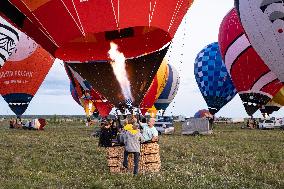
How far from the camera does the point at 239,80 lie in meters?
30.1

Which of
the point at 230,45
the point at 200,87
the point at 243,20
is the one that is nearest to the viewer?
the point at 243,20

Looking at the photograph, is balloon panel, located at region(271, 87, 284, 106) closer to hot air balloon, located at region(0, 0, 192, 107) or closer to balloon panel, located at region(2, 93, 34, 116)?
balloon panel, located at region(2, 93, 34, 116)

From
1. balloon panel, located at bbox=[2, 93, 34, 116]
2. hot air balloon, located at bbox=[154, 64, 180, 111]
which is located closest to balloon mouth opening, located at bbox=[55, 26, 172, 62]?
balloon panel, located at bbox=[2, 93, 34, 116]

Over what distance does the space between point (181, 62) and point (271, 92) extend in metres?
19.4

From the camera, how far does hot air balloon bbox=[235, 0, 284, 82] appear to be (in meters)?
20.6

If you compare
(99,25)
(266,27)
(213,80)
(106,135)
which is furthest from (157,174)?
(213,80)

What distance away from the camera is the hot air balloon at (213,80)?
3628 centimetres

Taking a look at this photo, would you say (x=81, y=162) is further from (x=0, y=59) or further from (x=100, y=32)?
(x=0, y=59)

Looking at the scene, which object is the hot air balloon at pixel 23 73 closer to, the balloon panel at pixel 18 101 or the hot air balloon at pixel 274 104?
the balloon panel at pixel 18 101

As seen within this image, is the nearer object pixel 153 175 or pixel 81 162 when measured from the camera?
pixel 153 175

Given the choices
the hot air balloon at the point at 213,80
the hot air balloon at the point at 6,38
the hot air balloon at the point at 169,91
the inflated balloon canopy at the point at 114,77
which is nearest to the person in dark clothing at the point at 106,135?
the inflated balloon canopy at the point at 114,77

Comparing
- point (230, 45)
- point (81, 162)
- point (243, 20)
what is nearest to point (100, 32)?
point (81, 162)

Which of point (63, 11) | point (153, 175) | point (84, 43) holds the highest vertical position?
point (63, 11)

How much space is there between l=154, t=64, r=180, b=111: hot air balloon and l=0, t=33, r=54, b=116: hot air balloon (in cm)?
1304
